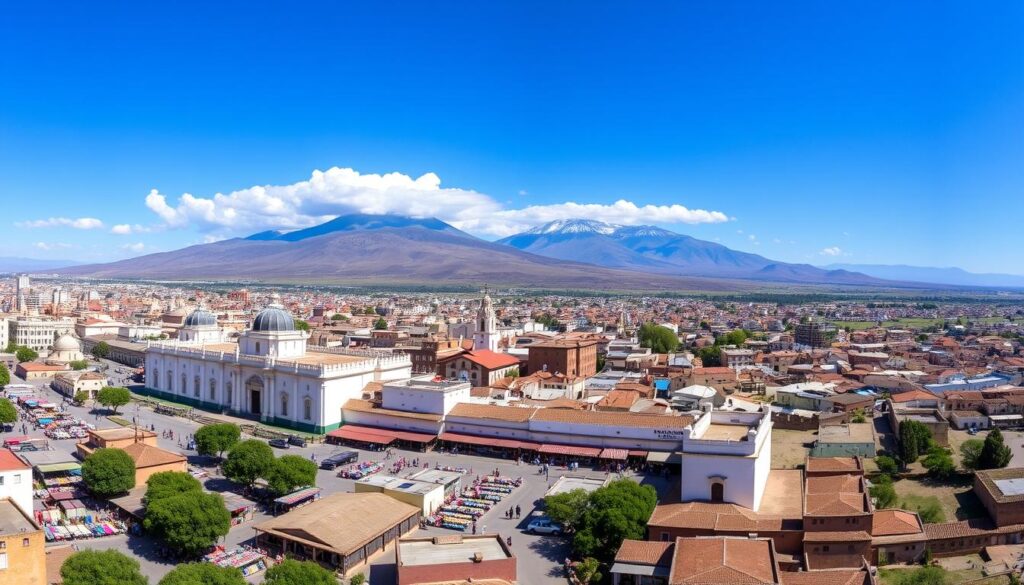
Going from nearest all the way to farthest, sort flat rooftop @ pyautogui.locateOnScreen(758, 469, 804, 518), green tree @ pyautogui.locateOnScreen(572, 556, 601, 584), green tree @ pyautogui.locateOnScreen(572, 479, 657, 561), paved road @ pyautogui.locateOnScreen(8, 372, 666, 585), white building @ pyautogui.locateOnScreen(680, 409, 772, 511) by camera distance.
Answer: green tree @ pyautogui.locateOnScreen(572, 556, 601, 584), paved road @ pyautogui.locateOnScreen(8, 372, 666, 585), green tree @ pyautogui.locateOnScreen(572, 479, 657, 561), flat rooftop @ pyautogui.locateOnScreen(758, 469, 804, 518), white building @ pyautogui.locateOnScreen(680, 409, 772, 511)

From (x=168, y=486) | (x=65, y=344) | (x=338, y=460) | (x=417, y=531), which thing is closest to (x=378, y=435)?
(x=338, y=460)

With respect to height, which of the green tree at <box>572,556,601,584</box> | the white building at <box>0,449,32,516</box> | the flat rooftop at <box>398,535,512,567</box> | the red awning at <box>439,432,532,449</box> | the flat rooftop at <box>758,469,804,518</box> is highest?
the white building at <box>0,449,32,516</box>

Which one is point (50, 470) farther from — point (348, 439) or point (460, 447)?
point (460, 447)

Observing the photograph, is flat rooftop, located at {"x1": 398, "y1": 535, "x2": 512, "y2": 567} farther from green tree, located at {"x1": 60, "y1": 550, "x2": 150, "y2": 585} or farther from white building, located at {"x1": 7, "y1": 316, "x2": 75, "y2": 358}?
white building, located at {"x1": 7, "y1": 316, "x2": 75, "y2": 358}

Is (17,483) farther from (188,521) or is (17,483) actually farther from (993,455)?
(993,455)

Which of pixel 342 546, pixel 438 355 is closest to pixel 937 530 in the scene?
pixel 342 546

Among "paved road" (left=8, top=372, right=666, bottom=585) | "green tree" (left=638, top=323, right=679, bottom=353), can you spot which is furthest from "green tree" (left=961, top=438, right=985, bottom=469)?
"green tree" (left=638, top=323, right=679, bottom=353)
